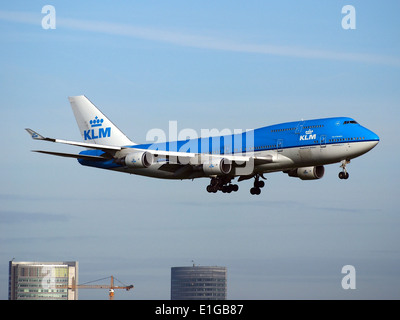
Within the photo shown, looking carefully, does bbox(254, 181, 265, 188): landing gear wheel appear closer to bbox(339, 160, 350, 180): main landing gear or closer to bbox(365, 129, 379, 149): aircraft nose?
bbox(339, 160, 350, 180): main landing gear

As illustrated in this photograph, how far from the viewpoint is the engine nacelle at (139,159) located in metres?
86.1

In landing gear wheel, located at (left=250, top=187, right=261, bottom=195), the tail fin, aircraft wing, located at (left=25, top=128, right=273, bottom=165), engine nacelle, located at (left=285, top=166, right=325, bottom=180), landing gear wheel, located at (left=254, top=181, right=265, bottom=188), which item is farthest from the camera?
the tail fin

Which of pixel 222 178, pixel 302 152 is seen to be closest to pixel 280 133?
pixel 302 152

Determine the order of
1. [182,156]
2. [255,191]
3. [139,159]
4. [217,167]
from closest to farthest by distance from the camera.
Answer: [217,167]
[139,159]
[182,156]
[255,191]

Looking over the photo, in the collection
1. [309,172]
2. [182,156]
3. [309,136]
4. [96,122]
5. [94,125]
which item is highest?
[96,122]

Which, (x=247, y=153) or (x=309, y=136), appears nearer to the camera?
(x=309, y=136)

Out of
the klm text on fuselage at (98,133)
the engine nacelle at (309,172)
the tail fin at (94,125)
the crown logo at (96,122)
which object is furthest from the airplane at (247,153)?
the crown logo at (96,122)

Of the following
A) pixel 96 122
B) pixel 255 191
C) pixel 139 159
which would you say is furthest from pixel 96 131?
pixel 255 191

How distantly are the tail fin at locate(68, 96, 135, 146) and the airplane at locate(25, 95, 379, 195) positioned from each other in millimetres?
3878

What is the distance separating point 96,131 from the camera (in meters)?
101

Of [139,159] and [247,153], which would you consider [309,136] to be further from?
[139,159]

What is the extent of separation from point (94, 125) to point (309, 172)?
2775cm

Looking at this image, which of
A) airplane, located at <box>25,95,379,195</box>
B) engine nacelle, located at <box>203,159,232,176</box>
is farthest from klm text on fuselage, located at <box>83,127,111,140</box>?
engine nacelle, located at <box>203,159,232,176</box>

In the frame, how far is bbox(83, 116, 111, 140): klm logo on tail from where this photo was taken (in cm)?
10112
